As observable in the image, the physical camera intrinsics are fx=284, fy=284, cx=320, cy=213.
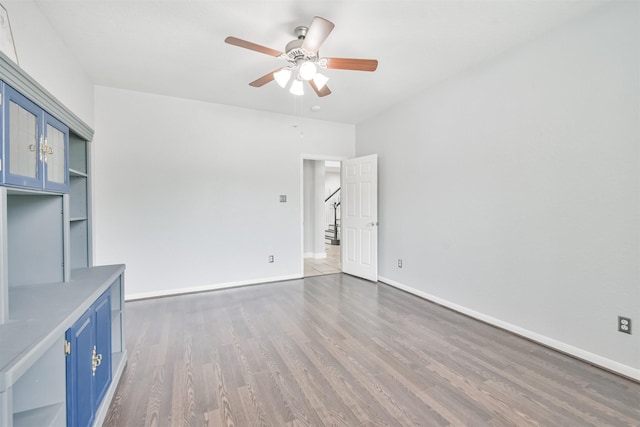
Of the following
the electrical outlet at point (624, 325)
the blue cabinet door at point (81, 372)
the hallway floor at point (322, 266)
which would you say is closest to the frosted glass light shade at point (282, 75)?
the blue cabinet door at point (81, 372)

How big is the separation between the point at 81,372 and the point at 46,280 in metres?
0.84

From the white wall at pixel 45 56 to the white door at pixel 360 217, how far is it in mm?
3646

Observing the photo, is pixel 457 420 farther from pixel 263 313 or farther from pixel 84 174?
pixel 84 174

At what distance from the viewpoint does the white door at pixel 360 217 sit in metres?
4.52

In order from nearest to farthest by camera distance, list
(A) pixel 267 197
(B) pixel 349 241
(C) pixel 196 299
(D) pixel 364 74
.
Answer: (D) pixel 364 74
(C) pixel 196 299
(A) pixel 267 197
(B) pixel 349 241

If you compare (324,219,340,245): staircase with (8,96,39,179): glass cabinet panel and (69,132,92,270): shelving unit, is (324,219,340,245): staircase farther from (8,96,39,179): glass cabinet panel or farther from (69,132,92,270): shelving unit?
(8,96,39,179): glass cabinet panel

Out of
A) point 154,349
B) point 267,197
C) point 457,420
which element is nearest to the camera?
point 457,420

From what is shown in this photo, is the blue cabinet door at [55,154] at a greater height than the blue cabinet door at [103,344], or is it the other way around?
the blue cabinet door at [55,154]

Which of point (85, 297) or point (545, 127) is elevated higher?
point (545, 127)

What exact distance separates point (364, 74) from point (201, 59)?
174 cm

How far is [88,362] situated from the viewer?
146 cm

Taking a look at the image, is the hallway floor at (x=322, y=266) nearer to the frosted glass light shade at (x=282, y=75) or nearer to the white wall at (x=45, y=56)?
the frosted glass light shade at (x=282, y=75)

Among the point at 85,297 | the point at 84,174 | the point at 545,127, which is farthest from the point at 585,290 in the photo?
the point at 84,174

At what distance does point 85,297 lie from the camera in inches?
60.4
